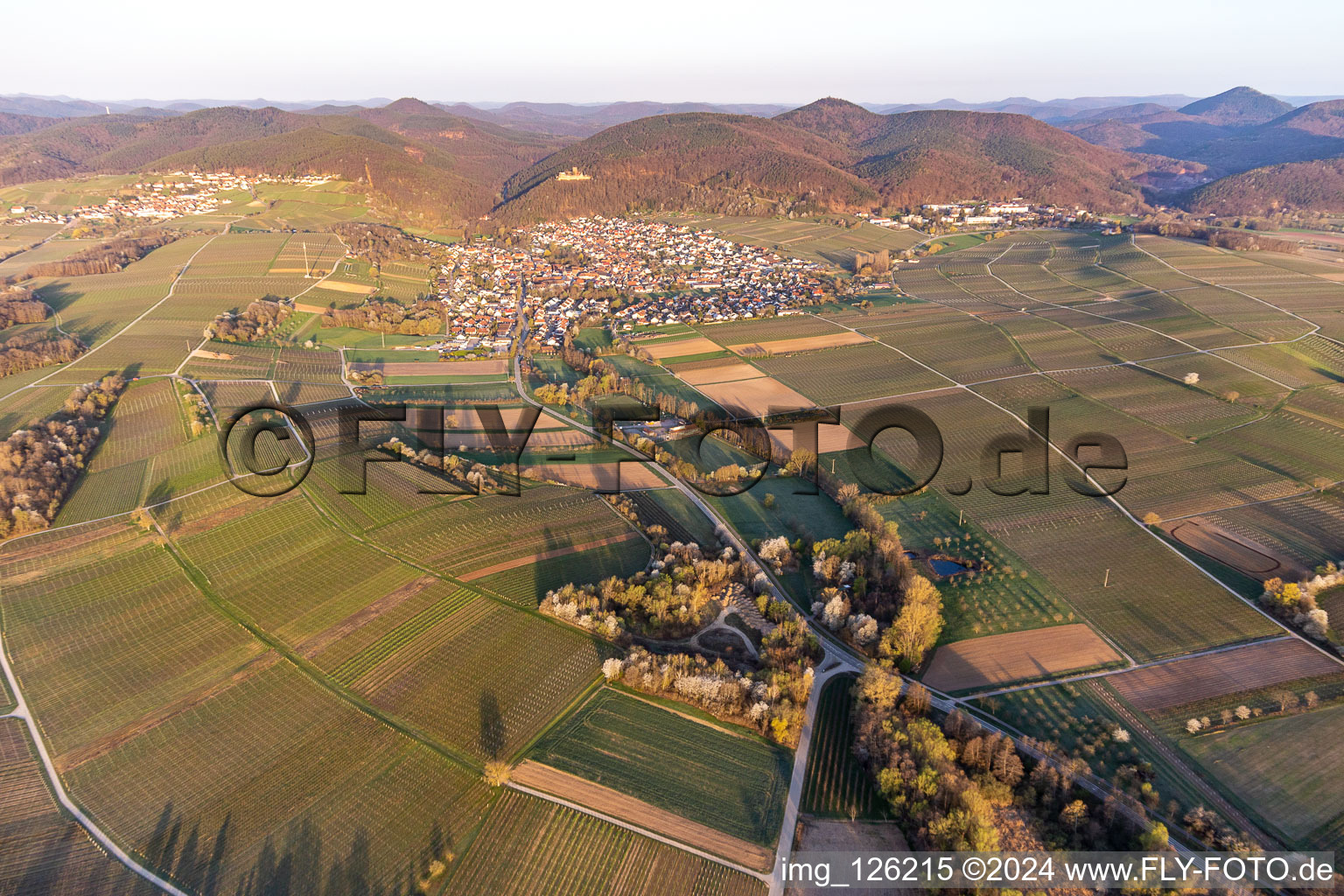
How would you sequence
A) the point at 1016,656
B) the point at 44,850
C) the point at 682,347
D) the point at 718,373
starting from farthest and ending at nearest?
1. the point at 682,347
2. the point at 718,373
3. the point at 1016,656
4. the point at 44,850

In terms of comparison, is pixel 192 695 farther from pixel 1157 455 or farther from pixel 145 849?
pixel 1157 455

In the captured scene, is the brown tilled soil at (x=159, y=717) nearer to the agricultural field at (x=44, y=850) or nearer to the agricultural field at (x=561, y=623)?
the agricultural field at (x=561, y=623)

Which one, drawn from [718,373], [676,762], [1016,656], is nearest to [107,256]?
[718,373]

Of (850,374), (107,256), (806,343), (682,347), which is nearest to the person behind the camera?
(850,374)

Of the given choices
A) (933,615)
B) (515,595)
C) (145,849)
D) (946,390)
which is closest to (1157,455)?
(946,390)

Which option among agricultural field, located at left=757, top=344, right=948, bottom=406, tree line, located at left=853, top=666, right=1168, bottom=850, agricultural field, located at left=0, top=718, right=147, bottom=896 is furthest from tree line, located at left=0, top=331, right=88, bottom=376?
tree line, located at left=853, top=666, right=1168, bottom=850

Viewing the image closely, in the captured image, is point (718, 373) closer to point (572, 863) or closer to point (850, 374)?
point (850, 374)

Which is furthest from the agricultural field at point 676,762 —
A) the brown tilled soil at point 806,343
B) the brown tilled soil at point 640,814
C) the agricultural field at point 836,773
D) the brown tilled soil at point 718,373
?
the brown tilled soil at point 806,343

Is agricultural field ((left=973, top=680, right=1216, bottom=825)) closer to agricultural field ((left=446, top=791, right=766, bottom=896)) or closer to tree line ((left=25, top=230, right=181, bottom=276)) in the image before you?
agricultural field ((left=446, top=791, right=766, bottom=896))
